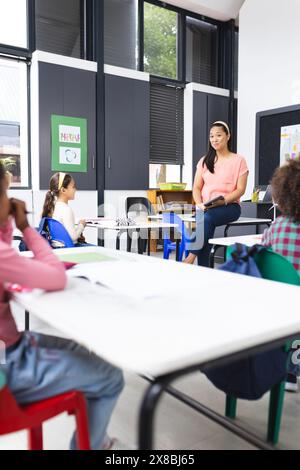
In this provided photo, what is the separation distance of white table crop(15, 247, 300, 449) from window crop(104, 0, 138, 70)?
6297 millimetres

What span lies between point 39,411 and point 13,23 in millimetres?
6250

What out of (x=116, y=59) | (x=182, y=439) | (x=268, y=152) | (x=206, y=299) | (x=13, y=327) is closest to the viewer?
(x=206, y=299)

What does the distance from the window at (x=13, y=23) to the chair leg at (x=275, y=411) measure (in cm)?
588

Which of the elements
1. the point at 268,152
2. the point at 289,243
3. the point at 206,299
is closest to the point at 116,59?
the point at 268,152

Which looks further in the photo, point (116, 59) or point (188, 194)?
point (188, 194)

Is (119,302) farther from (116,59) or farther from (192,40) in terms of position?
(192,40)

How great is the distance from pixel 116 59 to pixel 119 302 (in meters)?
6.62

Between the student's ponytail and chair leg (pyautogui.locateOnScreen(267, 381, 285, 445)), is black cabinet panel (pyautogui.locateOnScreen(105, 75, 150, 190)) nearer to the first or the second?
the student's ponytail

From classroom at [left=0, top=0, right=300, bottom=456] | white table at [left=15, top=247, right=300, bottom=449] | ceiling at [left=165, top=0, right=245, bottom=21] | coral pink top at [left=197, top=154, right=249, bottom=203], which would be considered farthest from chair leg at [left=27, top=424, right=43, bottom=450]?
ceiling at [left=165, top=0, right=245, bottom=21]

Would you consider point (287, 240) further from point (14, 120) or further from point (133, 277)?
point (14, 120)

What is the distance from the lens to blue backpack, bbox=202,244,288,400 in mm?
1344

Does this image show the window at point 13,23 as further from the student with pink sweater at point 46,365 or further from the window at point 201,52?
→ the student with pink sweater at point 46,365

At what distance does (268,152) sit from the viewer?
2441 millimetres

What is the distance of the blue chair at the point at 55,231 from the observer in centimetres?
295
